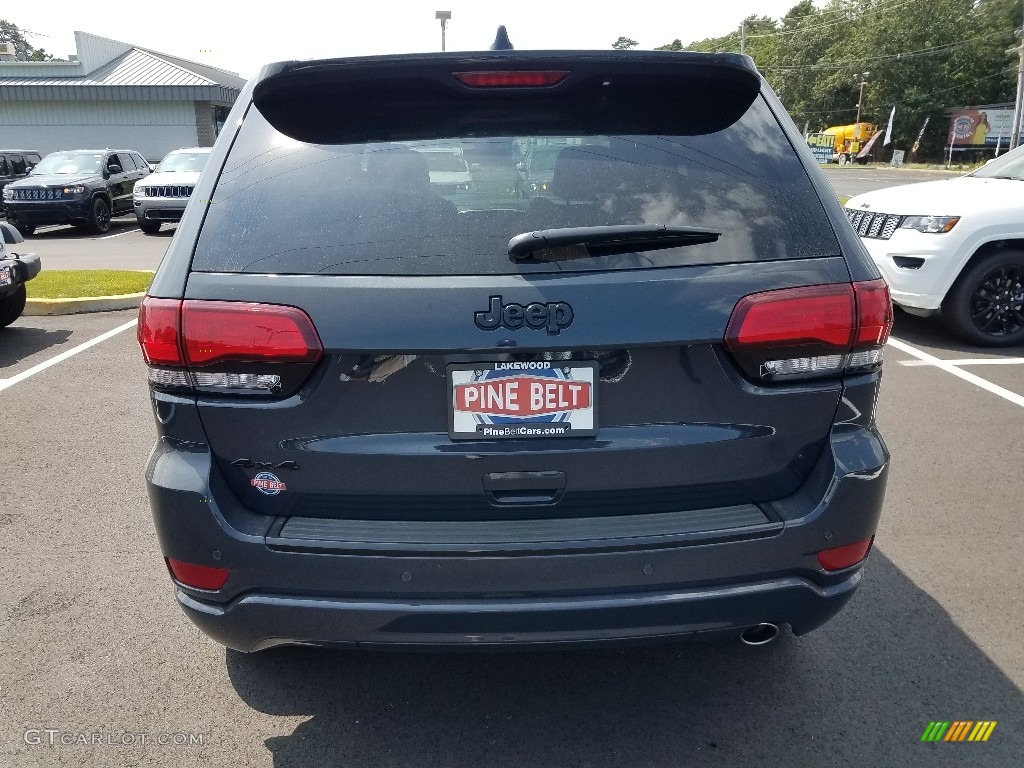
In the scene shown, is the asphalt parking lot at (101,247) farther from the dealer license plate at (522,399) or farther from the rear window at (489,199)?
the dealer license plate at (522,399)

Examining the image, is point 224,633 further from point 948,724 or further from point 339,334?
point 948,724

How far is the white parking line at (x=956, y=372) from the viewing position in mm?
5918

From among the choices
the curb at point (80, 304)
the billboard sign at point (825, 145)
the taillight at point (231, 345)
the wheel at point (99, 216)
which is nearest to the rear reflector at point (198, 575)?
the taillight at point (231, 345)

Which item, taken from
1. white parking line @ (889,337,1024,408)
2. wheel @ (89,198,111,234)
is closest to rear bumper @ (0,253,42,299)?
white parking line @ (889,337,1024,408)

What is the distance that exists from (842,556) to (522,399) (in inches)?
38.2

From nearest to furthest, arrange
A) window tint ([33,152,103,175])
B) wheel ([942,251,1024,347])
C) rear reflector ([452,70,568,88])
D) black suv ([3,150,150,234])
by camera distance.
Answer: rear reflector ([452,70,568,88]), wheel ([942,251,1024,347]), black suv ([3,150,150,234]), window tint ([33,152,103,175])

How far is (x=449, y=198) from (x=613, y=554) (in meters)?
1.01

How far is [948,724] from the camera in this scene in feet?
8.38

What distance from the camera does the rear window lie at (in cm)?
210

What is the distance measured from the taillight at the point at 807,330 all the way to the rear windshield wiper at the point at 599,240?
221mm

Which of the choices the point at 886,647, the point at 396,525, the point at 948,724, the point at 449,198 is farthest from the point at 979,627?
the point at 449,198

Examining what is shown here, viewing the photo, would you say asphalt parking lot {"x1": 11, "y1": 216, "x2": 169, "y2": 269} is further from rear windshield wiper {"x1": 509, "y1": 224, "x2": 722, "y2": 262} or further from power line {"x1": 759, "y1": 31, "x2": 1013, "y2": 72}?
power line {"x1": 759, "y1": 31, "x2": 1013, "y2": 72}

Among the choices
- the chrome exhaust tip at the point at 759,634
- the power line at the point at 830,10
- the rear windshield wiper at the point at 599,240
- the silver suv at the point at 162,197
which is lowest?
the silver suv at the point at 162,197

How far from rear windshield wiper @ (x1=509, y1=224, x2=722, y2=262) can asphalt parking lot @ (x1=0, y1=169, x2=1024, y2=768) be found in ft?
4.74
